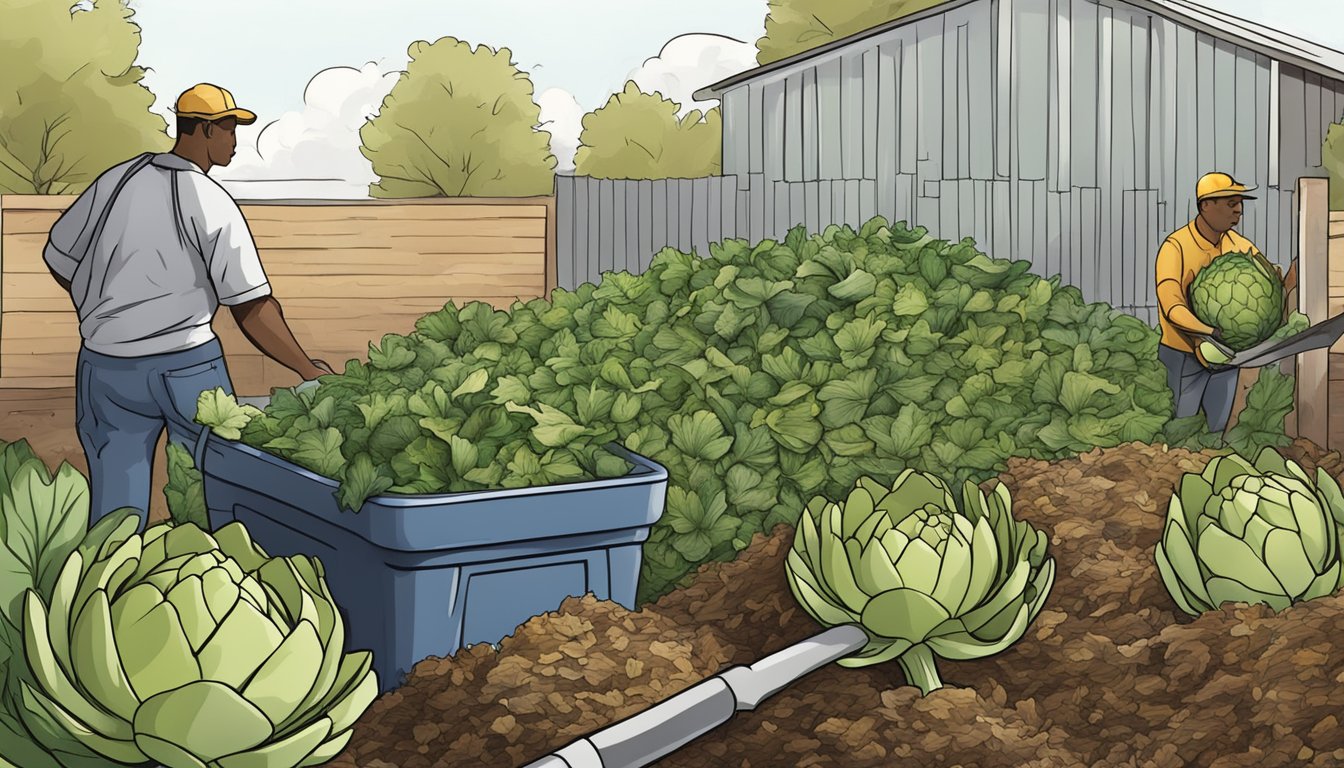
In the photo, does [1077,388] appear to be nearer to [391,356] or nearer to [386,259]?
[391,356]

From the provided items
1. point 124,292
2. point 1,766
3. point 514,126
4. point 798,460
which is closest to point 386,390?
point 798,460

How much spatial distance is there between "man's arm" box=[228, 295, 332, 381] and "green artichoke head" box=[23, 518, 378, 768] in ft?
5.35

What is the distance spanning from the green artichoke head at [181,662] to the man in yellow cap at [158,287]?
2110 millimetres

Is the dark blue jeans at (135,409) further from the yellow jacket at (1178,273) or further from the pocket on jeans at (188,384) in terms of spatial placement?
the yellow jacket at (1178,273)

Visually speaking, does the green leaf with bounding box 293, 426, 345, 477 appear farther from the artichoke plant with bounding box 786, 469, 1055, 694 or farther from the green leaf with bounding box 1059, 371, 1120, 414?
the green leaf with bounding box 1059, 371, 1120, 414

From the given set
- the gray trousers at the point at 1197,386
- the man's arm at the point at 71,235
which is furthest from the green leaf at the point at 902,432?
the gray trousers at the point at 1197,386

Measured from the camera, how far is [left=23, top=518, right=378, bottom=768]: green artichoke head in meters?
0.77

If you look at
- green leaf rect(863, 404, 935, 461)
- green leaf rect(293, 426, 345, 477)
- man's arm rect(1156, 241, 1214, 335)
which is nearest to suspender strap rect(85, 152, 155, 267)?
green leaf rect(293, 426, 345, 477)

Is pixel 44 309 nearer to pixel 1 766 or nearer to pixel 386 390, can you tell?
pixel 386 390

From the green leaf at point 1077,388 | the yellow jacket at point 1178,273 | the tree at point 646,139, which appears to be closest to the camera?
the green leaf at point 1077,388

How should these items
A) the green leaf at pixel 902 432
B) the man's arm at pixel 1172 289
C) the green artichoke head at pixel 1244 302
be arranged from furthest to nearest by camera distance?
the man's arm at pixel 1172 289
the green artichoke head at pixel 1244 302
the green leaf at pixel 902 432

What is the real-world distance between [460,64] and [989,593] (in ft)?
69.4

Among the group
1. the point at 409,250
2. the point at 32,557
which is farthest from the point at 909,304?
the point at 409,250

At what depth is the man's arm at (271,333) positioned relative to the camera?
2.47m
